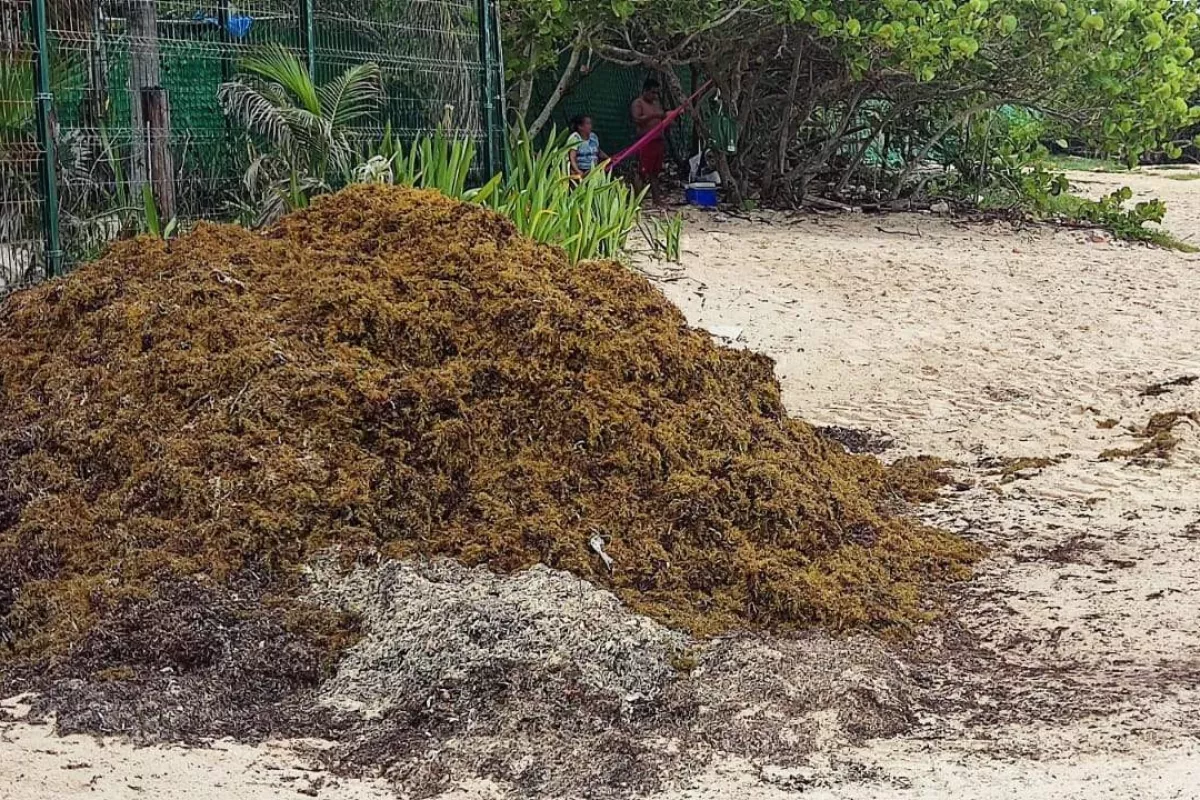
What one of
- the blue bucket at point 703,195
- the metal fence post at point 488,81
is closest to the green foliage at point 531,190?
the metal fence post at point 488,81

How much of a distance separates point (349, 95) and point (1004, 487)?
4211 millimetres

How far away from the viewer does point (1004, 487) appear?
19.6 ft

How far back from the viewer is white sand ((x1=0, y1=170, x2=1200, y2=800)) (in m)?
3.34

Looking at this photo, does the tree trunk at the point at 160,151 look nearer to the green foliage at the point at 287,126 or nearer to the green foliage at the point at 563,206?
the green foliage at the point at 287,126

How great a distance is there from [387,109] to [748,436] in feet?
13.9

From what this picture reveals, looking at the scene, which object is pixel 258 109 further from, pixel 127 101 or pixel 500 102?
pixel 500 102

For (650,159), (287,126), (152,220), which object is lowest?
(650,159)

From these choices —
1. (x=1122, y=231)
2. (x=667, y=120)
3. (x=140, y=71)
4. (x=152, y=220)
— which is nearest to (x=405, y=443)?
(x=152, y=220)

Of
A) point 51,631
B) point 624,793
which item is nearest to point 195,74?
point 51,631

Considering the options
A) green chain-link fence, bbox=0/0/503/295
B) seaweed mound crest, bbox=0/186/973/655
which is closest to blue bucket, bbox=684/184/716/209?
green chain-link fence, bbox=0/0/503/295

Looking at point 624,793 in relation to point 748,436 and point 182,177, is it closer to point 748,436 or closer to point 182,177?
point 748,436

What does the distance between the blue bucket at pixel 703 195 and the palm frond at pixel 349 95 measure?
4.75 metres

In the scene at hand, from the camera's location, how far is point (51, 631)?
405cm

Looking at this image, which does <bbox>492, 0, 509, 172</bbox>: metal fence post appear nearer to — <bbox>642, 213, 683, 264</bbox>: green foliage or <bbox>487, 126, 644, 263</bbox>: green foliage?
<bbox>487, 126, 644, 263</bbox>: green foliage
